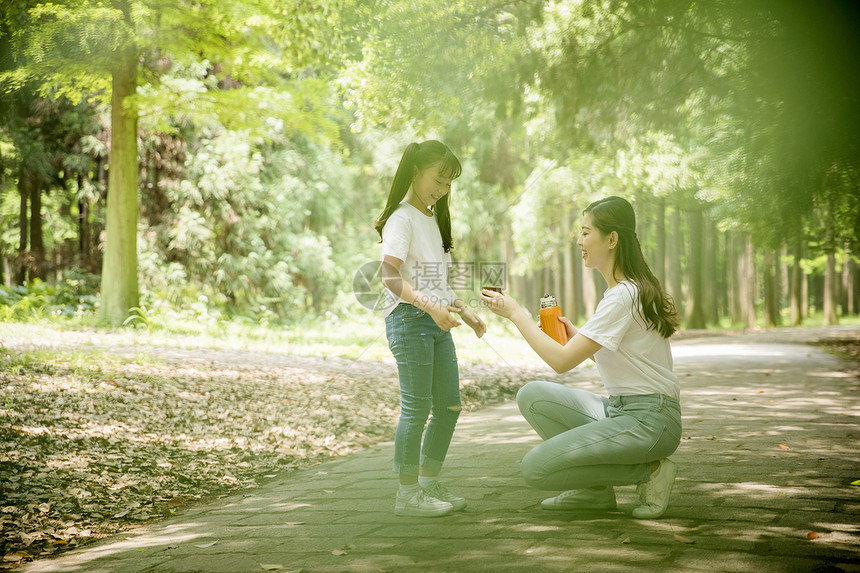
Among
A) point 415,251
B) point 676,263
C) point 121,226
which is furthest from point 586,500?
point 676,263

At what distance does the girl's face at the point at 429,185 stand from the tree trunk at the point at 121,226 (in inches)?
363

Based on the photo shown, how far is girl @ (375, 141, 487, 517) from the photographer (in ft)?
11.6

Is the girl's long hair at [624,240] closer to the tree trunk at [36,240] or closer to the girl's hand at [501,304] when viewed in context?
the girl's hand at [501,304]

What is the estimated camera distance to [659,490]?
11.0 ft

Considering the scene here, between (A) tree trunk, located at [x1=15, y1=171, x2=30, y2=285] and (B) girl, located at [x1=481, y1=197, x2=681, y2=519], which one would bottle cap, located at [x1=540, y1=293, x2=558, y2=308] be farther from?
(A) tree trunk, located at [x1=15, y1=171, x2=30, y2=285]

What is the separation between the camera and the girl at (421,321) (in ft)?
11.6

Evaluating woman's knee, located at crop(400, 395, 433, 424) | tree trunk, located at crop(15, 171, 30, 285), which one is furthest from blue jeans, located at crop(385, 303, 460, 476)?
tree trunk, located at crop(15, 171, 30, 285)

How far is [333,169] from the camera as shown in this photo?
20922 mm

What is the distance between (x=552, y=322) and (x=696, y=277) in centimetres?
1882

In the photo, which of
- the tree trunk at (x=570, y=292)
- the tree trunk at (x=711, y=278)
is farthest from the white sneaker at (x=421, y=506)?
the tree trunk at (x=711, y=278)

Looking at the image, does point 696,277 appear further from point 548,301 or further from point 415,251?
point 415,251

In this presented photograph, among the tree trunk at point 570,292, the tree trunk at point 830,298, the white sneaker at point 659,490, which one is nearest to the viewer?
the white sneaker at point 659,490

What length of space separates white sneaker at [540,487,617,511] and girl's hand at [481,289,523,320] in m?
1.00

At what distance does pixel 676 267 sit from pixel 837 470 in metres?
22.9
